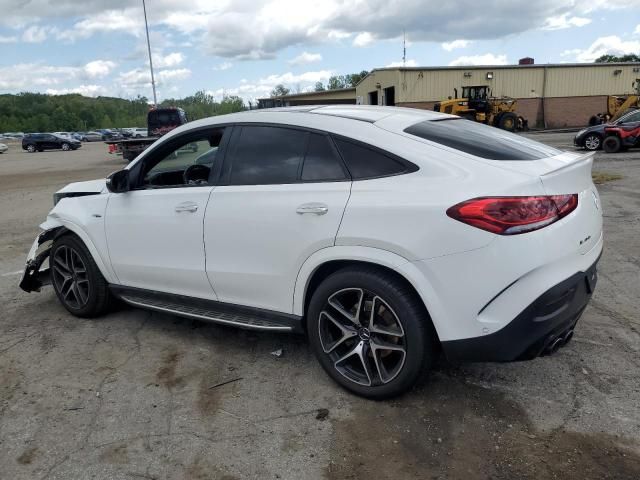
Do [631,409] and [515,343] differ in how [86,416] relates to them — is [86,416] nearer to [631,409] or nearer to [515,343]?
[515,343]

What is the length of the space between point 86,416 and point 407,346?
1939 mm

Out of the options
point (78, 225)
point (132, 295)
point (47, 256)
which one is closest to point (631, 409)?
point (132, 295)

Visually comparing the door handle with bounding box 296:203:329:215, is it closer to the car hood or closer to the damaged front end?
the car hood

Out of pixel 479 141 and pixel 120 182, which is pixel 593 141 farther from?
pixel 120 182

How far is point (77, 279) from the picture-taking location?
4520 millimetres

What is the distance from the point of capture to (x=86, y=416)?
10.1 ft

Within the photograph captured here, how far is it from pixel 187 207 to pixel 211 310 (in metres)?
0.76

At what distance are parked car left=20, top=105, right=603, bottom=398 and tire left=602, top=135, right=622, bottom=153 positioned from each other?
649 inches

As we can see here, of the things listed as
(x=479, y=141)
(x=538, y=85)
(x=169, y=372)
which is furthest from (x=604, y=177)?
(x=538, y=85)

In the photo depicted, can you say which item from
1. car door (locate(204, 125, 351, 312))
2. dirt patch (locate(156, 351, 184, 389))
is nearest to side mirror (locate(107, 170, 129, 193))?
car door (locate(204, 125, 351, 312))

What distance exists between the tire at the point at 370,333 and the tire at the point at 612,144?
17517 millimetres

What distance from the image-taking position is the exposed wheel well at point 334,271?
2.84m

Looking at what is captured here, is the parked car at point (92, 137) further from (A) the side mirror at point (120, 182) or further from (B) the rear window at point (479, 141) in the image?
(B) the rear window at point (479, 141)

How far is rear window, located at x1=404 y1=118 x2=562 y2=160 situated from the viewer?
2.93 meters
